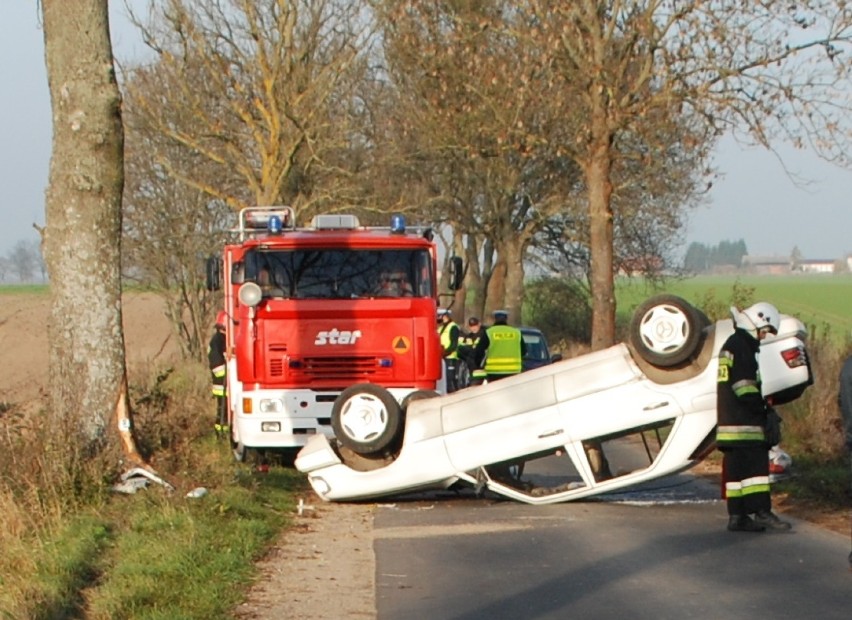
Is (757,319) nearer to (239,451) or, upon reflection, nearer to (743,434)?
(743,434)

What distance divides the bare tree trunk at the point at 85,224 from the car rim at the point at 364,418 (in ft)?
6.15

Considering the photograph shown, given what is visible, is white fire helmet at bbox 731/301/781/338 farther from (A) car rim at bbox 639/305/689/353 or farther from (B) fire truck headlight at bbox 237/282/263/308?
(B) fire truck headlight at bbox 237/282/263/308

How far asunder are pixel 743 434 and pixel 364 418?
334 centimetres

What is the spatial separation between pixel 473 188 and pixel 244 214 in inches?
890

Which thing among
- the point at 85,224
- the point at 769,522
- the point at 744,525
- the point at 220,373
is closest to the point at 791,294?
the point at 220,373

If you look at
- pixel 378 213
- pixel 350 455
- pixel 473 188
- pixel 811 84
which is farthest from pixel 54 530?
pixel 473 188

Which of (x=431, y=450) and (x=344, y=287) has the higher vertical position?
(x=344, y=287)

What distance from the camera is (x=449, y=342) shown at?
19.4 metres

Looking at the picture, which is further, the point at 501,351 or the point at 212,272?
the point at 501,351

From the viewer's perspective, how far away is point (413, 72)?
30797mm

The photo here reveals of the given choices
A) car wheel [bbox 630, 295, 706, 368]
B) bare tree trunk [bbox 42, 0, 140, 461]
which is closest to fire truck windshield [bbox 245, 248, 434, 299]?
bare tree trunk [bbox 42, 0, 140, 461]

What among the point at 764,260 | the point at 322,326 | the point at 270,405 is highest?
the point at 764,260

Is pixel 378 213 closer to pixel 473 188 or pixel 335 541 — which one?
pixel 473 188

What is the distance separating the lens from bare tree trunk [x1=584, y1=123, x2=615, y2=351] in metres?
22.1
